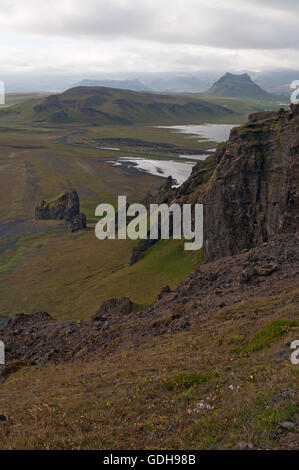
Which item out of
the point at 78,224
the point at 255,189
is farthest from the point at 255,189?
the point at 78,224

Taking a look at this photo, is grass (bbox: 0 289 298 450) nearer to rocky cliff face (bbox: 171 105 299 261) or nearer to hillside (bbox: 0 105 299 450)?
hillside (bbox: 0 105 299 450)

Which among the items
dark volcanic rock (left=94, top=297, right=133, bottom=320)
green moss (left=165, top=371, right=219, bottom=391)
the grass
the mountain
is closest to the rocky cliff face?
the mountain

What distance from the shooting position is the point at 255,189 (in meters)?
35.4

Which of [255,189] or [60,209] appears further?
[60,209]

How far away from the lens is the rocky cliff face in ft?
103

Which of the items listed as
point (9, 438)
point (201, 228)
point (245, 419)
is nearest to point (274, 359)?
point (245, 419)

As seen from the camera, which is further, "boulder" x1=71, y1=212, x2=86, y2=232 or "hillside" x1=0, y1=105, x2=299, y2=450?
"boulder" x1=71, y1=212, x2=86, y2=232

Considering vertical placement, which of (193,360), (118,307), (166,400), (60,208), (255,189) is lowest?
(118,307)

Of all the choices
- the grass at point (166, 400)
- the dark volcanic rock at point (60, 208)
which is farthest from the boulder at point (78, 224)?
the grass at point (166, 400)

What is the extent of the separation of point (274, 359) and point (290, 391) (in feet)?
8.36

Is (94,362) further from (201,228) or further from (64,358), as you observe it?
(201,228)

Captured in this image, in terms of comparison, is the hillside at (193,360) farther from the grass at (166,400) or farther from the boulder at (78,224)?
the boulder at (78,224)

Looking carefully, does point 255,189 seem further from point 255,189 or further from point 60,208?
point 60,208

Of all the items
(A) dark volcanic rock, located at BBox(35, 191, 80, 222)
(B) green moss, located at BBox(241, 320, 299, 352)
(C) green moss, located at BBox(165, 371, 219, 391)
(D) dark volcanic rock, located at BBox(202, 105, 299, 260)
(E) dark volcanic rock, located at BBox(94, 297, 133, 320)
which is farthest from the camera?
(A) dark volcanic rock, located at BBox(35, 191, 80, 222)
